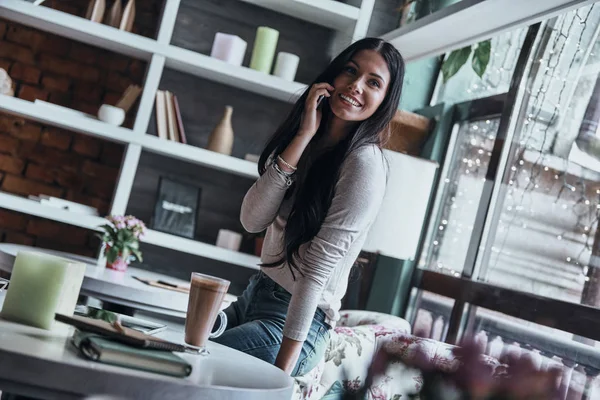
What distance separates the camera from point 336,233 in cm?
164

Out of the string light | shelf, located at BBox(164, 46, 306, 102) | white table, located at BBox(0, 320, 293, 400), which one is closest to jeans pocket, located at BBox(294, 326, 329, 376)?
white table, located at BBox(0, 320, 293, 400)

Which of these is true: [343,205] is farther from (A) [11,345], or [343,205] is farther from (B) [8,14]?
(B) [8,14]

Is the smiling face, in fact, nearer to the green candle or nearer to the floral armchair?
the floral armchair

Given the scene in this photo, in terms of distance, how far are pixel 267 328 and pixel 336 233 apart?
0.26 metres

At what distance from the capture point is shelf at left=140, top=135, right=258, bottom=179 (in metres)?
3.88

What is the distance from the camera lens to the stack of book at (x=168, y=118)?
395 centimetres

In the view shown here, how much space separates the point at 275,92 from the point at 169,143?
60cm

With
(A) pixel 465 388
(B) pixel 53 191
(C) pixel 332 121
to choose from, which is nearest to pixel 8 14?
(B) pixel 53 191

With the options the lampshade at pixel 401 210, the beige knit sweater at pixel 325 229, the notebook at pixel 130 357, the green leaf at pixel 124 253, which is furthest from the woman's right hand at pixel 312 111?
the green leaf at pixel 124 253

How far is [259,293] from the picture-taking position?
1812 millimetres

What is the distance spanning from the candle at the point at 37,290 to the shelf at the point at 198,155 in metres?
2.66

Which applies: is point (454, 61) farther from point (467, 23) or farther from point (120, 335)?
point (120, 335)

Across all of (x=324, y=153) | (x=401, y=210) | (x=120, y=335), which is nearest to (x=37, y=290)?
(x=120, y=335)

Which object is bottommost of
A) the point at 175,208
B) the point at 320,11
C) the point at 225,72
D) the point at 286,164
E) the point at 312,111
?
the point at 175,208
